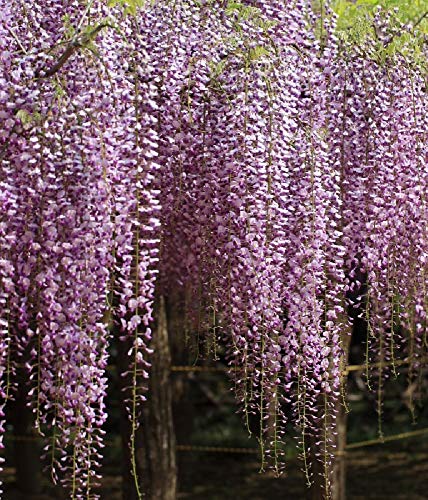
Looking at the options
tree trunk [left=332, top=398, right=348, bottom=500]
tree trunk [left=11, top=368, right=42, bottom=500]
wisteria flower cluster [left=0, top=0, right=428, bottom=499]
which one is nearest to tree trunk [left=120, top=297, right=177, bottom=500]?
wisteria flower cluster [left=0, top=0, right=428, bottom=499]

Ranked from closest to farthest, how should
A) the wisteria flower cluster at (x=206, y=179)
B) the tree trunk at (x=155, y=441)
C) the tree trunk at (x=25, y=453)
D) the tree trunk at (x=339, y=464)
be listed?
the wisteria flower cluster at (x=206, y=179), the tree trunk at (x=155, y=441), the tree trunk at (x=339, y=464), the tree trunk at (x=25, y=453)

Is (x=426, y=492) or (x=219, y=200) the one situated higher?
(x=219, y=200)

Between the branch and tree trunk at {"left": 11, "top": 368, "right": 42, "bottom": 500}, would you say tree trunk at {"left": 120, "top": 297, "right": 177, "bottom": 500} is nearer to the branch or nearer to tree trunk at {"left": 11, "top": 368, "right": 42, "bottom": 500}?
the branch

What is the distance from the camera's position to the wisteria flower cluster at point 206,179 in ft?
10.8

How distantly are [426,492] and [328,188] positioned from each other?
16.3 feet

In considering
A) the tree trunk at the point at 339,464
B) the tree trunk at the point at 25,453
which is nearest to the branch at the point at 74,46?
the tree trunk at the point at 339,464

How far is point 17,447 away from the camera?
7660 millimetres

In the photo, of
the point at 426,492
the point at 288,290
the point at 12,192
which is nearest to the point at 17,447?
the point at 426,492

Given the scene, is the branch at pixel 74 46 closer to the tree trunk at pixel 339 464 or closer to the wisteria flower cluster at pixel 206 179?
the wisteria flower cluster at pixel 206 179

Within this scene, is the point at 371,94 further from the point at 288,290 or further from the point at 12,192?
the point at 12,192

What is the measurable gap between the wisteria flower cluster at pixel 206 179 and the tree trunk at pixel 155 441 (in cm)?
66

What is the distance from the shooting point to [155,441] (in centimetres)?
507

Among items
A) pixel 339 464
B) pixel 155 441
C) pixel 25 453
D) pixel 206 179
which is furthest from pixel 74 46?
pixel 25 453

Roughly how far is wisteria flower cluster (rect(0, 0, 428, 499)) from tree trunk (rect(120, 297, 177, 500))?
66cm
